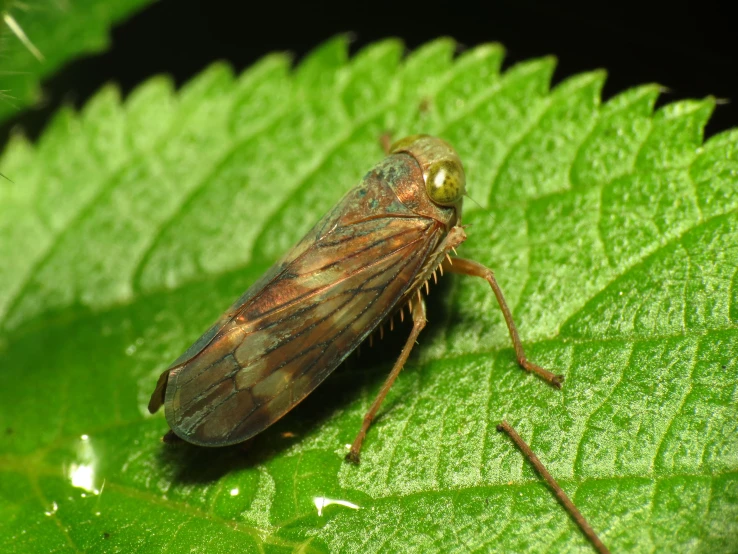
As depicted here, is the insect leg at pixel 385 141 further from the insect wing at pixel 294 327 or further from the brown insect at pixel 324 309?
the insect wing at pixel 294 327

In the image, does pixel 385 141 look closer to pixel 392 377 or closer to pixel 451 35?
pixel 392 377

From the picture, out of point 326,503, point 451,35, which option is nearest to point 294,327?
point 326,503

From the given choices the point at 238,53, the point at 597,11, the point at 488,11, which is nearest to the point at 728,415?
the point at 597,11

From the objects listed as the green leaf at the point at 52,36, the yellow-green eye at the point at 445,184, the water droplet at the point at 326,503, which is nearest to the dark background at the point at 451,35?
the green leaf at the point at 52,36

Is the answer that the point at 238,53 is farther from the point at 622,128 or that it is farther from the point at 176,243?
the point at 622,128

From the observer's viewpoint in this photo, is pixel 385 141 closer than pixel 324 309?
No

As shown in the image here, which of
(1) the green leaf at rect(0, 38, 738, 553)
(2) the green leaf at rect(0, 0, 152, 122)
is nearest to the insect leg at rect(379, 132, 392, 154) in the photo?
(1) the green leaf at rect(0, 38, 738, 553)
